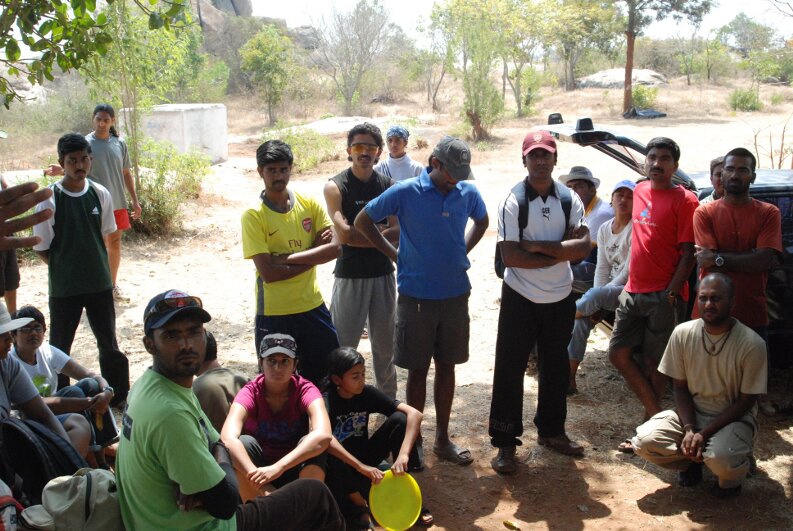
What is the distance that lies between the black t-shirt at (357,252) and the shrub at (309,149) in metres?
13.1

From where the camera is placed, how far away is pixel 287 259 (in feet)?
14.4

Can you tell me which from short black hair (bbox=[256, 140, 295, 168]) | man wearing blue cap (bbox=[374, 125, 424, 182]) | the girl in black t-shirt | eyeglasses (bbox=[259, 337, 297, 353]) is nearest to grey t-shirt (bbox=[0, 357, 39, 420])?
eyeglasses (bbox=[259, 337, 297, 353])

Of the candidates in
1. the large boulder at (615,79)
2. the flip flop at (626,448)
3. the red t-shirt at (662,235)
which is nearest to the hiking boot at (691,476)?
the flip flop at (626,448)

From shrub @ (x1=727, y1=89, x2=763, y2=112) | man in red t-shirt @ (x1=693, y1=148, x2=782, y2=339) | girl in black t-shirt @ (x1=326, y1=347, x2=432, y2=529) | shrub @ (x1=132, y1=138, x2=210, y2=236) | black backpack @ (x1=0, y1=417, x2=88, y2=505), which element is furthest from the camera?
shrub @ (x1=727, y1=89, x2=763, y2=112)

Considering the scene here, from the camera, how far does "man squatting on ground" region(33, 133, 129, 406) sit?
521 centimetres

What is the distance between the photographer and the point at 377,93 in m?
38.2

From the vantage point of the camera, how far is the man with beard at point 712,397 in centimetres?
407

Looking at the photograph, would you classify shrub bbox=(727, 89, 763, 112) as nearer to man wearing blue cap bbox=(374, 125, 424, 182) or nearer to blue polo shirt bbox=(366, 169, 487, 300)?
man wearing blue cap bbox=(374, 125, 424, 182)

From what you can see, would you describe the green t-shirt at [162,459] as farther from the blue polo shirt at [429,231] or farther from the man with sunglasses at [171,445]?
the blue polo shirt at [429,231]

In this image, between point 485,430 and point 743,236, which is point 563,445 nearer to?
point 485,430

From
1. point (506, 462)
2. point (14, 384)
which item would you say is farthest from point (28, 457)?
point (506, 462)

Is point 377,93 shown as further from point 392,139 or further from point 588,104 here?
point 392,139

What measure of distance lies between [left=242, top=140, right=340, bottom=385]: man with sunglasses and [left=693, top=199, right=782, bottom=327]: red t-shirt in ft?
7.24

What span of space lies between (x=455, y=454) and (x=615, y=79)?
35.2m
